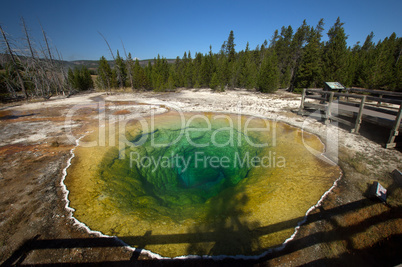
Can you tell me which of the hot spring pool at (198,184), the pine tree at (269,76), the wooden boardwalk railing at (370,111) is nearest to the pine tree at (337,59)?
the pine tree at (269,76)

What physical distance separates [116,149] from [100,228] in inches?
186

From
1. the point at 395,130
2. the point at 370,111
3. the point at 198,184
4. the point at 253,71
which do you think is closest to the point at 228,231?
the point at 198,184

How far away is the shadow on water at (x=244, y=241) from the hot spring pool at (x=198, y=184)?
3 centimetres

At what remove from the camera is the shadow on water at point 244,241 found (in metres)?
3.18

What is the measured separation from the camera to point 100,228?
12.8ft

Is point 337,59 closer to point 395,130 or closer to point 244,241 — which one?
point 395,130

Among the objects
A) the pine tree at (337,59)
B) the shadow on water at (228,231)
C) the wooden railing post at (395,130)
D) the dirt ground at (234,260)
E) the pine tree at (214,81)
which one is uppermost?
the pine tree at (337,59)

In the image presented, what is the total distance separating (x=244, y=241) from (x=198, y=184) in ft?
13.9

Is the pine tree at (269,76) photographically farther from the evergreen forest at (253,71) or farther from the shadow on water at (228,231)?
the shadow on water at (228,231)

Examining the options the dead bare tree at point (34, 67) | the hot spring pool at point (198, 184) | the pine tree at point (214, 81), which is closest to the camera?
the hot spring pool at point (198, 184)

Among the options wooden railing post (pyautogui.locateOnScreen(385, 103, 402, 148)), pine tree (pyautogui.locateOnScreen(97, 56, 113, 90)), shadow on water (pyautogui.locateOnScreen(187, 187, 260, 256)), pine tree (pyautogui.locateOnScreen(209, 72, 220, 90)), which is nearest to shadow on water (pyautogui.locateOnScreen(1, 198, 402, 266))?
shadow on water (pyautogui.locateOnScreen(187, 187, 260, 256))

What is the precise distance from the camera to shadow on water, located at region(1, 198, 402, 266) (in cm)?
318

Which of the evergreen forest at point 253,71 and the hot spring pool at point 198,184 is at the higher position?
the evergreen forest at point 253,71

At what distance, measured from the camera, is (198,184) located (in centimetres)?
772
